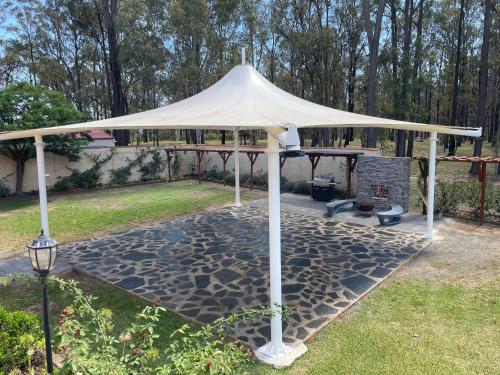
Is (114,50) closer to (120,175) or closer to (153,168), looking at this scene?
(153,168)

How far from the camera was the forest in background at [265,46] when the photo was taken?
1816cm

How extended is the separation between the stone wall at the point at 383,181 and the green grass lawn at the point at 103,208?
3.52 m

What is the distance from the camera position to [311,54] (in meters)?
20.8

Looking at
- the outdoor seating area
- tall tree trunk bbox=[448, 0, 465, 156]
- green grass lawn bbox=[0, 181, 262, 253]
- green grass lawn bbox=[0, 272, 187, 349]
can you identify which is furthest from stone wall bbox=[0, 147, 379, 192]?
tall tree trunk bbox=[448, 0, 465, 156]

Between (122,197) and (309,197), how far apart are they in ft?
18.7

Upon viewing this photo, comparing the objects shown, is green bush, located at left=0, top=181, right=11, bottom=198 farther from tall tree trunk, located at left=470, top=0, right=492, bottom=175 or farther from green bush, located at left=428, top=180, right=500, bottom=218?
tall tree trunk, located at left=470, top=0, right=492, bottom=175

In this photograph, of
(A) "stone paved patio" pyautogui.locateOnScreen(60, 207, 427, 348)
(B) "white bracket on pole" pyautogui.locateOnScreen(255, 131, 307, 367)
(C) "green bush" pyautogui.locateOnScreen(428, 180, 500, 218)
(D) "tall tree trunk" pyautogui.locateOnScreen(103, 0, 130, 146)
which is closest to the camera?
(B) "white bracket on pole" pyautogui.locateOnScreen(255, 131, 307, 367)

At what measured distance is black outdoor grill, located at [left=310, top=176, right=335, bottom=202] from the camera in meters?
10.3

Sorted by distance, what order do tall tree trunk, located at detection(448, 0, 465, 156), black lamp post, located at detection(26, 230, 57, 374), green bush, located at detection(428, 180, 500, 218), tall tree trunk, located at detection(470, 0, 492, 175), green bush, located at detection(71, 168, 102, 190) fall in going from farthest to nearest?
1. tall tree trunk, located at detection(448, 0, 465, 156)
2. tall tree trunk, located at detection(470, 0, 492, 175)
3. green bush, located at detection(71, 168, 102, 190)
4. green bush, located at detection(428, 180, 500, 218)
5. black lamp post, located at detection(26, 230, 57, 374)

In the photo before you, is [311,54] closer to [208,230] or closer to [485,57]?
[485,57]

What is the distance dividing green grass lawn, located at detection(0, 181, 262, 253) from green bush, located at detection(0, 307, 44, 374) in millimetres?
4243

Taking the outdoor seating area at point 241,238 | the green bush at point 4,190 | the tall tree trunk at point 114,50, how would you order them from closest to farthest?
1. the outdoor seating area at point 241,238
2. the green bush at point 4,190
3. the tall tree trunk at point 114,50

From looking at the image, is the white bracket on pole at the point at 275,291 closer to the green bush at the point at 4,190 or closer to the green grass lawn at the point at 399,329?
the green grass lawn at the point at 399,329

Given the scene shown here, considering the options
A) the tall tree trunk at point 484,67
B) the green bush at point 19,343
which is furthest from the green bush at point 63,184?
the tall tree trunk at point 484,67
